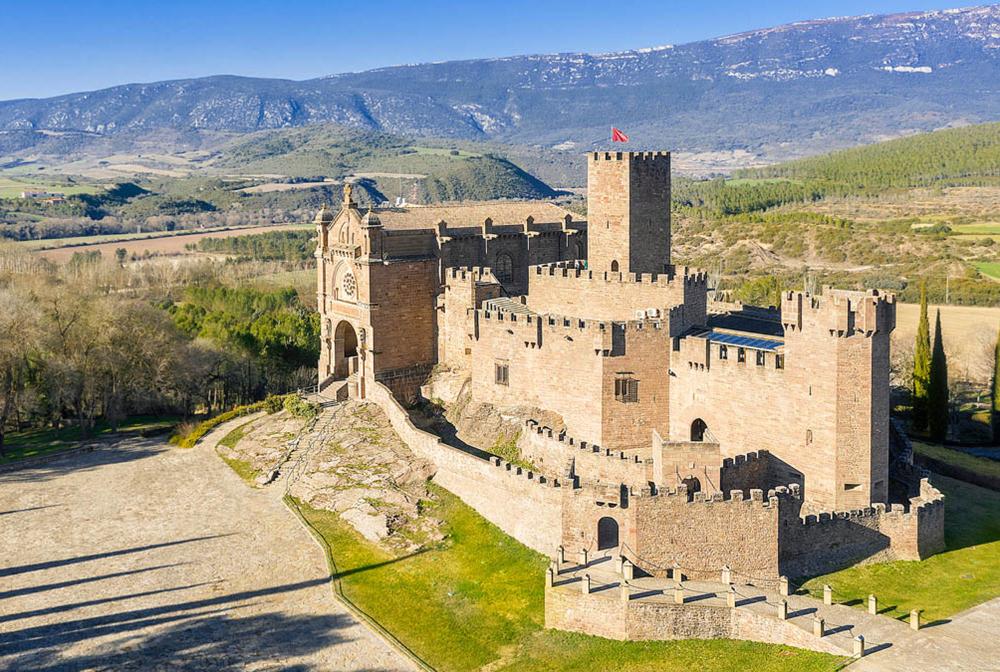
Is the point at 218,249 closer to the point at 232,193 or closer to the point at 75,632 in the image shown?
the point at 232,193

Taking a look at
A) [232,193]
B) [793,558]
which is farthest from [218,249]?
[793,558]

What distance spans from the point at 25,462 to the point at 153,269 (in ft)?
163

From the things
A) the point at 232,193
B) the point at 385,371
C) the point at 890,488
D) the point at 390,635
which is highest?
the point at 232,193

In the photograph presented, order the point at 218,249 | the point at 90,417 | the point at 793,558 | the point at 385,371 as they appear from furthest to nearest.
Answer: the point at 218,249 → the point at 90,417 → the point at 385,371 → the point at 793,558

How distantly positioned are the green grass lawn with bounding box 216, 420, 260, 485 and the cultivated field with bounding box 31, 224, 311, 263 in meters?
66.5

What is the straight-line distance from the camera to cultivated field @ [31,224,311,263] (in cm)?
11911

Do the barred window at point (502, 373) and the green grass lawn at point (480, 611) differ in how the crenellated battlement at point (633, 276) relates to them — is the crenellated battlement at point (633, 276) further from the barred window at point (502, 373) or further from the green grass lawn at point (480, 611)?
the green grass lawn at point (480, 611)

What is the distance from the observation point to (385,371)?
45250mm

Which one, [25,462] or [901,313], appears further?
[901,313]

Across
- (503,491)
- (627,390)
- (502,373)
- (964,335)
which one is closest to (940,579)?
(627,390)

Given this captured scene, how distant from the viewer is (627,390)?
37188mm

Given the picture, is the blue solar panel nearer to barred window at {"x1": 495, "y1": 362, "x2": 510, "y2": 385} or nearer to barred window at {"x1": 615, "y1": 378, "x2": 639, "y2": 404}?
barred window at {"x1": 615, "y1": 378, "x2": 639, "y2": 404}

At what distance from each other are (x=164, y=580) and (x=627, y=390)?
56.6 ft

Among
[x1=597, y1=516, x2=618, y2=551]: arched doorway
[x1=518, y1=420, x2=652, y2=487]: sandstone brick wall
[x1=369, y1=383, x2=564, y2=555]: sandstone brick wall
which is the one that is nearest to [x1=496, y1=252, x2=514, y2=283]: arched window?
[x1=369, y1=383, x2=564, y2=555]: sandstone brick wall
